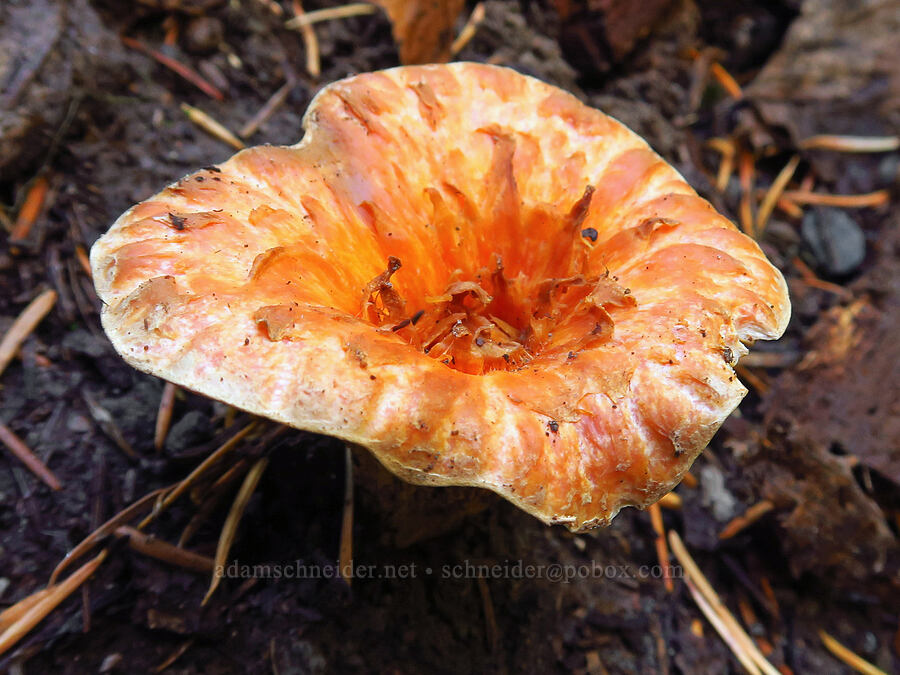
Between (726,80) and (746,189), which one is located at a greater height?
(726,80)

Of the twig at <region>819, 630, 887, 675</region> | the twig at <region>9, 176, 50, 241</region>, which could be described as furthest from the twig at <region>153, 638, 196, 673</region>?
the twig at <region>819, 630, 887, 675</region>

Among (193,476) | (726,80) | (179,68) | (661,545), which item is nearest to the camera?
(193,476)

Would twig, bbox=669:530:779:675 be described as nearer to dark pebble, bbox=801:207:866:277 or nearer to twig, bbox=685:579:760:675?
twig, bbox=685:579:760:675

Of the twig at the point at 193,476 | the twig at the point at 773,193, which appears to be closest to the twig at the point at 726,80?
the twig at the point at 773,193

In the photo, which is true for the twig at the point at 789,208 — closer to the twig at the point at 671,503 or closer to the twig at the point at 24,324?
the twig at the point at 671,503

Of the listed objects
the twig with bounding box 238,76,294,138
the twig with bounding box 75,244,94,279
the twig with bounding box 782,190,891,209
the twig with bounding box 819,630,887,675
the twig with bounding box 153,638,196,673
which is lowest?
the twig with bounding box 819,630,887,675

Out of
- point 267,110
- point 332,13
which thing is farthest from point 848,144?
point 267,110

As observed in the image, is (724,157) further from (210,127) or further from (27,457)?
(27,457)
